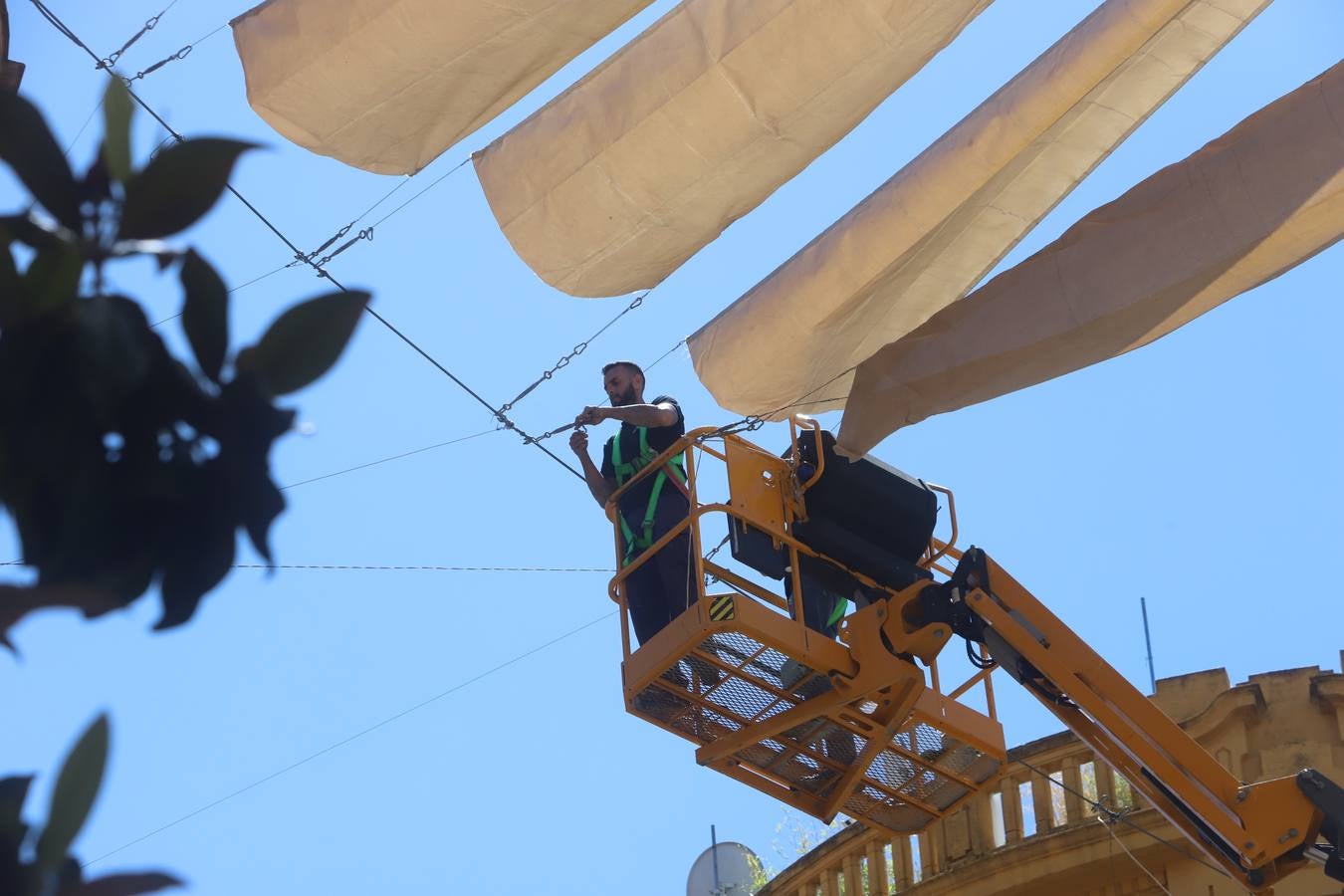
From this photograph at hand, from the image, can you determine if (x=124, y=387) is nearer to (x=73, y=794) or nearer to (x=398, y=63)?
(x=73, y=794)

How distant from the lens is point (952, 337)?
11.4m

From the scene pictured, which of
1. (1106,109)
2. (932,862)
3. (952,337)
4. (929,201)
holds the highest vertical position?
(1106,109)

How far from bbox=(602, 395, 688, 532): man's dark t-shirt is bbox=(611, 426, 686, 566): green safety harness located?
0.08 feet

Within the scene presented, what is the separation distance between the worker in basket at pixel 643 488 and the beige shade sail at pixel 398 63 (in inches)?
121

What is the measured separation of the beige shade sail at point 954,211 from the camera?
43.1ft

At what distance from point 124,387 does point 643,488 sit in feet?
29.4

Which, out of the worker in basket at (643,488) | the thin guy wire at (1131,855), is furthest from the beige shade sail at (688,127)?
the thin guy wire at (1131,855)

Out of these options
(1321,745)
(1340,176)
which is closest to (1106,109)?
(1340,176)

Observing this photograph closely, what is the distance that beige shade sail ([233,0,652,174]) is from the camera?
12.9m

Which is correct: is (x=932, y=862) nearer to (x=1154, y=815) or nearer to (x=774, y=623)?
(x=1154, y=815)

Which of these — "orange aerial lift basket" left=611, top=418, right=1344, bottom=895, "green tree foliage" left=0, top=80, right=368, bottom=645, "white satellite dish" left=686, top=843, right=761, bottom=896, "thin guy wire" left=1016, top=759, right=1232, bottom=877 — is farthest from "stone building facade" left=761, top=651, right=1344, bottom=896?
"green tree foliage" left=0, top=80, right=368, bottom=645

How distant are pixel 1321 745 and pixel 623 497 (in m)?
5.84

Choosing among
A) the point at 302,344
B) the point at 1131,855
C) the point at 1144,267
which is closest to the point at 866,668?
the point at 1144,267

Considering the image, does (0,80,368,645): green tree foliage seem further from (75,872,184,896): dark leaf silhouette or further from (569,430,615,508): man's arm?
(569,430,615,508): man's arm
